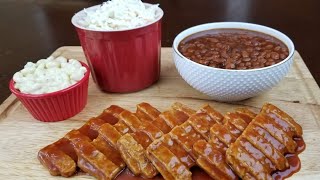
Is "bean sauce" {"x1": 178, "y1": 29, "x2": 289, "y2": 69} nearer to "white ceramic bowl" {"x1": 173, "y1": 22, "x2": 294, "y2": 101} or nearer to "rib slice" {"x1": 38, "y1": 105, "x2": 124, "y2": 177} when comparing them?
"white ceramic bowl" {"x1": 173, "y1": 22, "x2": 294, "y2": 101}

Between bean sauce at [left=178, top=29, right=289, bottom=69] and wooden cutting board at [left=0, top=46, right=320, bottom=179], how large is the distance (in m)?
0.31

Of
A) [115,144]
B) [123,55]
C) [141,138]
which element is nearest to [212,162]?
[141,138]

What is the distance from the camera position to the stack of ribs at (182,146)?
4.92ft

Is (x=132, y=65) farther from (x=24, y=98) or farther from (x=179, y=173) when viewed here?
(x=179, y=173)

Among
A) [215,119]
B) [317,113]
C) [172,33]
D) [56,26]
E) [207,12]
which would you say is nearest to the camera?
[215,119]

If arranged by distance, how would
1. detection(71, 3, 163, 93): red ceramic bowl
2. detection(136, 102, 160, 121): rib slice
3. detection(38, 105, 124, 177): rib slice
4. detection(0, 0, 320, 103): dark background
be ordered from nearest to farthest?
detection(38, 105, 124, 177): rib slice, detection(136, 102, 160, 121): rib slice, detection(71, 3, 163, 93): red ceramic bowl, detection(0, 0, 320, 103): dark background

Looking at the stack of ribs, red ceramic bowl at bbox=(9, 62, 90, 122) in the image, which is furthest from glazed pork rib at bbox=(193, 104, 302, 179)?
red ceramic bowl at bbox=(9, 62, 90, 122)

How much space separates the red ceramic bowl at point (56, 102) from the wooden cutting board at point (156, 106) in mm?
44

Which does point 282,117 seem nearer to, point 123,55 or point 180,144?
point 180,144

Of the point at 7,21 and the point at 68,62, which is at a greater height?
the point at 68,62

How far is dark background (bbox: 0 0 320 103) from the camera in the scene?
3.20 m

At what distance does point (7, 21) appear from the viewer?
4316mm

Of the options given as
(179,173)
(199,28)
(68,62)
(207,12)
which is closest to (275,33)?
(199,28)

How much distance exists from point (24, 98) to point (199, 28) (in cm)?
114
